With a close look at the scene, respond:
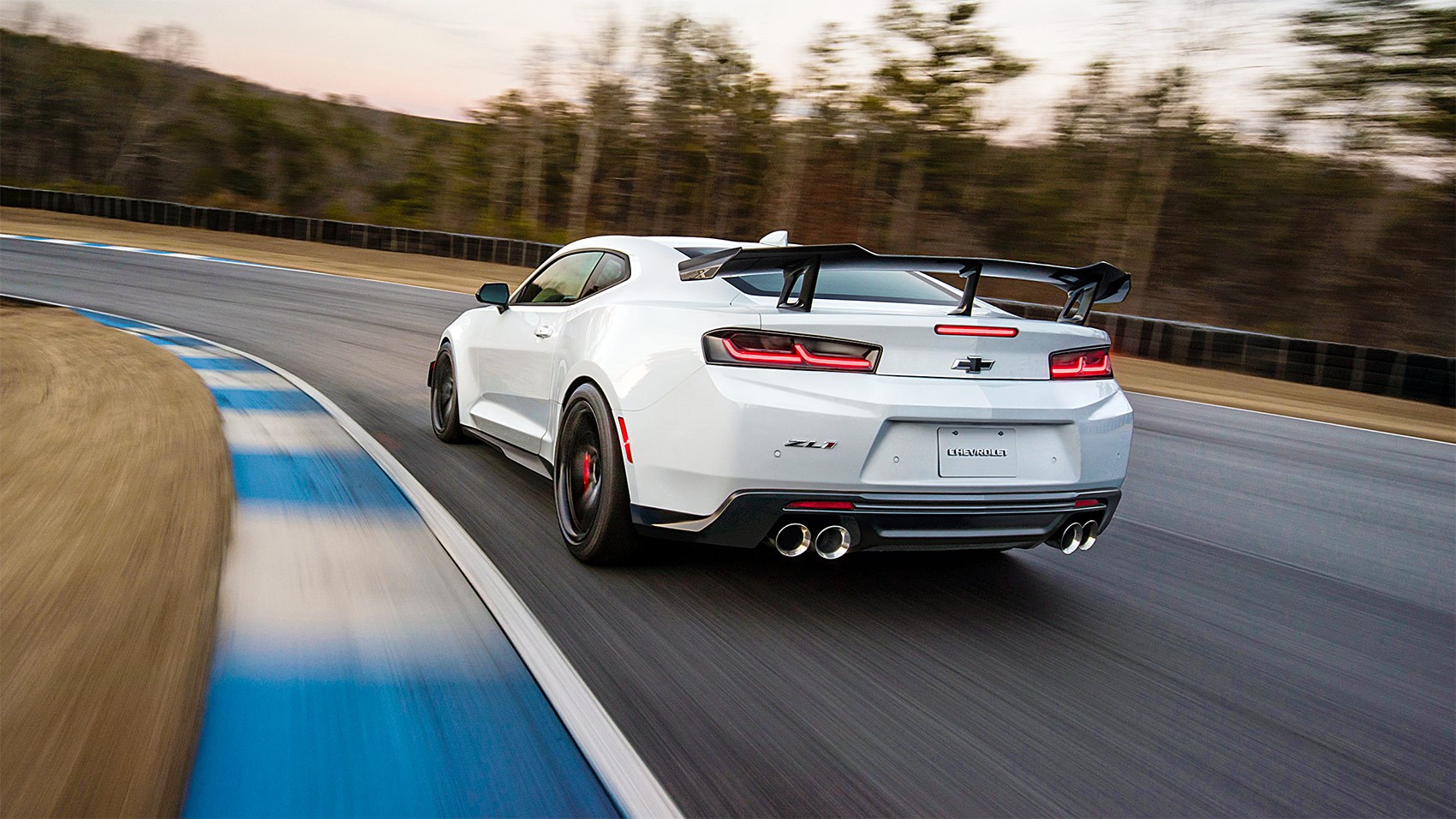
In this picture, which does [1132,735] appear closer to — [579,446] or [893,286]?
[893,286]

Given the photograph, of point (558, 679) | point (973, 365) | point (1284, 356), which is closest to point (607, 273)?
point (973, 365)

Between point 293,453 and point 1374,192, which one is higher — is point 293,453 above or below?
below

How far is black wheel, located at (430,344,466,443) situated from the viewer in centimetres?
643

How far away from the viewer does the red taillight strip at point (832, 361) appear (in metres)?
3.52

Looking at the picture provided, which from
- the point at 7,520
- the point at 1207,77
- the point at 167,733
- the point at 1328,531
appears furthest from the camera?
the point at 1207,77

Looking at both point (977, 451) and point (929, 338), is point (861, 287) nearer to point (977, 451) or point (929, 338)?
point (929, 338)

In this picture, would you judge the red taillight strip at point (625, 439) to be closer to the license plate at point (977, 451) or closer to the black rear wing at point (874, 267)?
the black rear wing at point (874, 267)

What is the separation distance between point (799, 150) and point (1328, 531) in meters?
35.1

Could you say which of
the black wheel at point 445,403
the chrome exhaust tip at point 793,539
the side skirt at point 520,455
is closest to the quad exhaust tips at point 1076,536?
the chrome exhaust tip at point 793,539

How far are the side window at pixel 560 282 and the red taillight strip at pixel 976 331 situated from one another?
197 centimetres

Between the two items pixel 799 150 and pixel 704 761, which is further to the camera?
pixel 799 150

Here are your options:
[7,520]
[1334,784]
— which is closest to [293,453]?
[7,520]

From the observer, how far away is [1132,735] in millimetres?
2918

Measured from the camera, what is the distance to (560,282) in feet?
17.5
